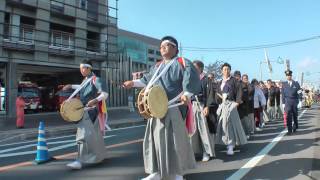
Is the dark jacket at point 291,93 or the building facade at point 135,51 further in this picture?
the building facade at point 135,51

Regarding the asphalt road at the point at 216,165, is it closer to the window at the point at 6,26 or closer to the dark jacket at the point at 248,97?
the dark jacket at the point at 248,97

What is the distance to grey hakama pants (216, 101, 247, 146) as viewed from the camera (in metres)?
8.14

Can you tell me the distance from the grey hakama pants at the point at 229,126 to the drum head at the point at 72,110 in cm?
292

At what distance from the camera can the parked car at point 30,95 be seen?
29.8 meters

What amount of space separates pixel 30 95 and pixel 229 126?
24822 mm

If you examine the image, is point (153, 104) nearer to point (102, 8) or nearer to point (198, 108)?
point (198, 108)

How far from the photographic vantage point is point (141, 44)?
46.6 meters

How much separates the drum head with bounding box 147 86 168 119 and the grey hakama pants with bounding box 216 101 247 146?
3.23 m

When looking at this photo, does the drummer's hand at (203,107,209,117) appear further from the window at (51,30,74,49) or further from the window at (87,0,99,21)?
the window at (87,0,99,21)

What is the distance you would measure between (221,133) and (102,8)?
2582cm

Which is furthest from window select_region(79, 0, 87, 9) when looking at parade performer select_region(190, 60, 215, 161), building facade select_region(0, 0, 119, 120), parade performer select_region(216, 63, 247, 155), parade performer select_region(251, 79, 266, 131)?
parade performer select_region(190, 60, 215, 161)

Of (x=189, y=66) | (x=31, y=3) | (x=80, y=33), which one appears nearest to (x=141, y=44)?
(x=80, y=33)

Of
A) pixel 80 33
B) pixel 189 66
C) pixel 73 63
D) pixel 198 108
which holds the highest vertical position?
pixel 80 33

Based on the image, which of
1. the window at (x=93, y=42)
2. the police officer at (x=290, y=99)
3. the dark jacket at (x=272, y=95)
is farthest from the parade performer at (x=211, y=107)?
the window at (x=93, y=42)
